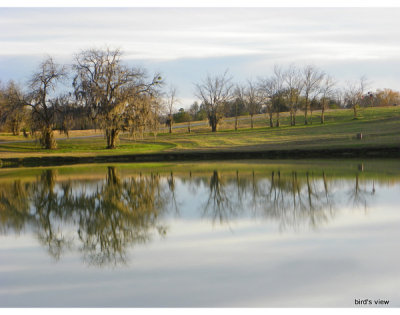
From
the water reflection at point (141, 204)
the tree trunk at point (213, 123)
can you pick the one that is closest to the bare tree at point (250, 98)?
the tree trunk at point (213, 123)

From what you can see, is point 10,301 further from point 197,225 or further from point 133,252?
point 197,225

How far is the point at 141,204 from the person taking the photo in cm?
1552

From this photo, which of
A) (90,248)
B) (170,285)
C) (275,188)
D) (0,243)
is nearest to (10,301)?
(170,285)

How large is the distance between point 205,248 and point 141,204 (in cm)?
628

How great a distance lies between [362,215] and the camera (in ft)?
39.8

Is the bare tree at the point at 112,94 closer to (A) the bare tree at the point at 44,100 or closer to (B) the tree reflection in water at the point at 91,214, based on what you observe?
(A) the bare tree at the point at 44,100

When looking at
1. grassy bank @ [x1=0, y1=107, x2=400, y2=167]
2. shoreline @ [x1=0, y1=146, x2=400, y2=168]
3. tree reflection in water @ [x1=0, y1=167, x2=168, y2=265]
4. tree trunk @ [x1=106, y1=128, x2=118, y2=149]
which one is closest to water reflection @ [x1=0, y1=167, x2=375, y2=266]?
tree reflection in water @ [x1=0, y1=167, x2=168, y2=265]

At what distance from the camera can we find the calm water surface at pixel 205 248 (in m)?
7.20

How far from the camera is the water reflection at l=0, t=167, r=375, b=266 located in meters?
11.0

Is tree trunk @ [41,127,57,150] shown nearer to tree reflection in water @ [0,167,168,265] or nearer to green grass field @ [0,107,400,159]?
green grass field @ [0,107,400,159]

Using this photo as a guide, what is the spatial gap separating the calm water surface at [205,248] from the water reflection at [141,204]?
45 mm

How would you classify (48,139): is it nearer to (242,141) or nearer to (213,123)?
(242,141)

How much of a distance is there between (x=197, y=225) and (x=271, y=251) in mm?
3065

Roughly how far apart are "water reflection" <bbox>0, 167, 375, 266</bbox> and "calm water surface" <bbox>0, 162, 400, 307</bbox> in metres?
0.05
